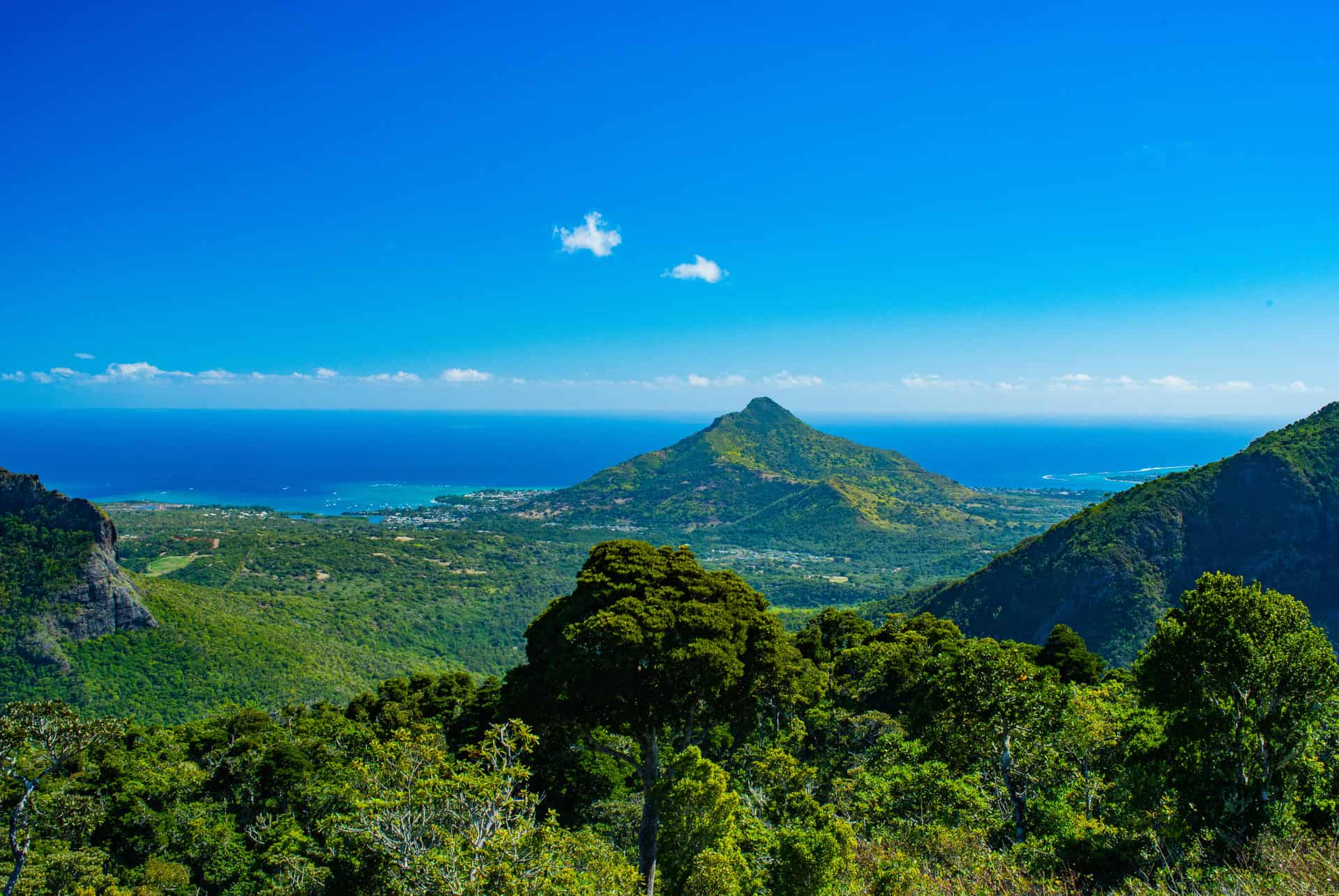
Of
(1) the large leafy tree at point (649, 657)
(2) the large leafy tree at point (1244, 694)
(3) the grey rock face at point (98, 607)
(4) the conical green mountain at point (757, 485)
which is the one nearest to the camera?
(2) the large leafy tree at point (1244, 694)

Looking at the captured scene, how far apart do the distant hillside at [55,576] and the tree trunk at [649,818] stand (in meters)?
55.4

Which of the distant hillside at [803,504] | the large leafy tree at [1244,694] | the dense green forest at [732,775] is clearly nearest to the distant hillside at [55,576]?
the dense green forest at [732,775]

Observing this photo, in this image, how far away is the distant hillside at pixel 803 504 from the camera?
402ft

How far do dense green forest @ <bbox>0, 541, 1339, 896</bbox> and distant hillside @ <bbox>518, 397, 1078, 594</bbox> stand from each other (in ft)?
261

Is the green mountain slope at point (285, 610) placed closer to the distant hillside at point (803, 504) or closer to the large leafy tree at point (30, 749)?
the distant hillside at point (803, 504)

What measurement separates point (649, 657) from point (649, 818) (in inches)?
127

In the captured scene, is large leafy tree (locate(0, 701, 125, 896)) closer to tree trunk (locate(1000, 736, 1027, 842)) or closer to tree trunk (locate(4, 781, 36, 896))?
tree trunk (locate(4, 781, 36, 896))

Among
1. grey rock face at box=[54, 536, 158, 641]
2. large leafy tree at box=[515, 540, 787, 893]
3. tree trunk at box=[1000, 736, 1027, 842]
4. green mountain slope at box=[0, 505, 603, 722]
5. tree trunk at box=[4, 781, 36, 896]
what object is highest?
large leafy tree at box=[515, 540, 787, 893]

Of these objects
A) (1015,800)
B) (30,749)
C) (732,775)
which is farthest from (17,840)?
(1015,800)

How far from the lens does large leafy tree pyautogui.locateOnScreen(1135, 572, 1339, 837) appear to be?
945 centimetres

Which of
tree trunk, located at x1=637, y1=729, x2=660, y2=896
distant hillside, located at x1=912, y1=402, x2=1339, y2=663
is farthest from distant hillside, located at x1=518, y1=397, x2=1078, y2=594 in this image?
tree trunk, located at x1=637, y1=729, x2=660, y2=896

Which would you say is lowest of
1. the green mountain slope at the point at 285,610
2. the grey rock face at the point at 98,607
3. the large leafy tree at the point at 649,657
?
the green mountain slope at the point at 285,610

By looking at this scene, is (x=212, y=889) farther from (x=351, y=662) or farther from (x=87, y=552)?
(x=87, y=552)

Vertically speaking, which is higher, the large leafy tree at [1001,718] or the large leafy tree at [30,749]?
the large leafy tree at [1001,718]
